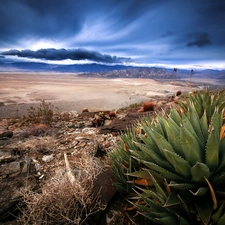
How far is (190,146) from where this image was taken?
1528 mm

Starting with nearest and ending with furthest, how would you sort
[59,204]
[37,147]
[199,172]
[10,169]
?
1. [199,172]
2. [59,204]
3. [10,169]
4. [37,147]

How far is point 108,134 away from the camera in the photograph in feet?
17.6

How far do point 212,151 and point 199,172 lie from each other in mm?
215

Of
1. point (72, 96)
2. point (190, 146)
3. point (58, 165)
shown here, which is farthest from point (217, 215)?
point (72, 96)

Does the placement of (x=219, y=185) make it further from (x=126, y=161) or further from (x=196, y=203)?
(x=126, y=161)

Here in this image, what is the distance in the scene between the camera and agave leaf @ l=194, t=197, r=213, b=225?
4.48 ft

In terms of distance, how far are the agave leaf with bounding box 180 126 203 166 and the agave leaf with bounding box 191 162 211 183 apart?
5.4 inches

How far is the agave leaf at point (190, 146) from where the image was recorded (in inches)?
59.3

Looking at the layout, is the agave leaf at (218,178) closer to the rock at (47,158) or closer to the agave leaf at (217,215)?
the agave leaf at (217,215)

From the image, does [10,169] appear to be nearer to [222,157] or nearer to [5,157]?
[5,157]

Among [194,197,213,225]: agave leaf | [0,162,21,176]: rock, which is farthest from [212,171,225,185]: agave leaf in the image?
[0,162,21,176]: rock

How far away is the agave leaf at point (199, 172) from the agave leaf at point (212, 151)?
106 millimetres

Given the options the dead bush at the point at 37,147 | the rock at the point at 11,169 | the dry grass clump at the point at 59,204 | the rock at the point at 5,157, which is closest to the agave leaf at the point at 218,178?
the dry grass clump at the point at 59,204

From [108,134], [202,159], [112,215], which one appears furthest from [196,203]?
[108,134]
